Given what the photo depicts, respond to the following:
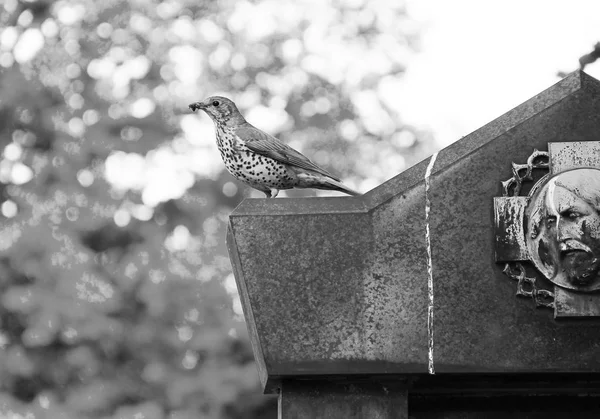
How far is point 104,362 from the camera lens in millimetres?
7902

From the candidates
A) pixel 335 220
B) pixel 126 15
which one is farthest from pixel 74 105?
pixel 335 220

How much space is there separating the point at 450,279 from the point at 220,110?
4.60 feet

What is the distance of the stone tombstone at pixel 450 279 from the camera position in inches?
134

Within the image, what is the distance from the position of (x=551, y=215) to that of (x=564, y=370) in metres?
0.48

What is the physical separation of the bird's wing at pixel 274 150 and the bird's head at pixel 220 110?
12 centimetres

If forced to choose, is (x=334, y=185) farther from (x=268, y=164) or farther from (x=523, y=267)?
(x=523, y=267)

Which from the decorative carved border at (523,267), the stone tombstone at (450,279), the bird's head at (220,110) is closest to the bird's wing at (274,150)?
the bird's head at (220,110)

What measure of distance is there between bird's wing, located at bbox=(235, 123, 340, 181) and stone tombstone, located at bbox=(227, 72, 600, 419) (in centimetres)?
56

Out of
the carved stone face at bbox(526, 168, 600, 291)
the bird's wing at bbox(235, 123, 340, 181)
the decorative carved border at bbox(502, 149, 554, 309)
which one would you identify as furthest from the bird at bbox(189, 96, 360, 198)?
the carved stone face at bbox(526, 168, 600, 291)

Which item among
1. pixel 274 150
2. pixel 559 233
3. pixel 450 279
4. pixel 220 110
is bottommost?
pixel 450 279

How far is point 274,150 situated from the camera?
4172mm

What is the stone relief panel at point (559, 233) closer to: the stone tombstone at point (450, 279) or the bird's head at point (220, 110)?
the stone tombstone at point (450, 279)

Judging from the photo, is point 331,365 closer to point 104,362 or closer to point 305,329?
point 305,329

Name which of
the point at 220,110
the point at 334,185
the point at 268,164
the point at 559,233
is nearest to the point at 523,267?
the point at 559,233
